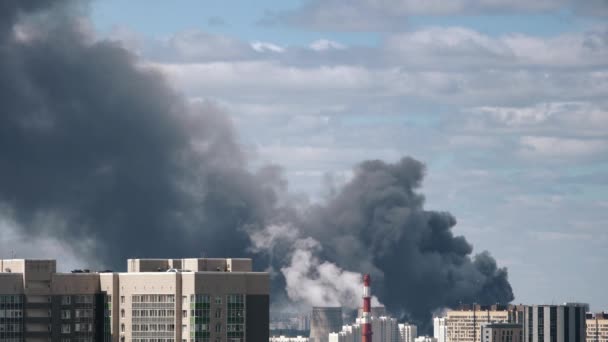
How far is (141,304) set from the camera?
468 ft

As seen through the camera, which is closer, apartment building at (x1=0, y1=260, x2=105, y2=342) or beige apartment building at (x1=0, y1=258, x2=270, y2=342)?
apartment building at (x1=0, y1=260, x2=105, y2=342)

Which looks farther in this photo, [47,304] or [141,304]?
[141,304]

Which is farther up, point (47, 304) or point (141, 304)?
point (141, 304)

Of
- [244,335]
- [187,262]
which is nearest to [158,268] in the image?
[187,262]

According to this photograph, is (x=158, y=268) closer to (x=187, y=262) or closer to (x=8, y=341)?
(x=187, y=262)

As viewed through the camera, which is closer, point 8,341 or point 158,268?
point 8,341

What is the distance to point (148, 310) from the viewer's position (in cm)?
14212

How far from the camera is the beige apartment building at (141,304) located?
139375mm

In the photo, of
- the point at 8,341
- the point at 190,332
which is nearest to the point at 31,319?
the point at 8,341

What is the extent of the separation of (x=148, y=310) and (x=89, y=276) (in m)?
5.07

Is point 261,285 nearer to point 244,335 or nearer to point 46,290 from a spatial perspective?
point 244,335

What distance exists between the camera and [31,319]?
138 meters

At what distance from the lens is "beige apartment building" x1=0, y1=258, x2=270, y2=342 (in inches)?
5487

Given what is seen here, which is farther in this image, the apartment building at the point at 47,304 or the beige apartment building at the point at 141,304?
the beige apartment building at the point at 141,304
